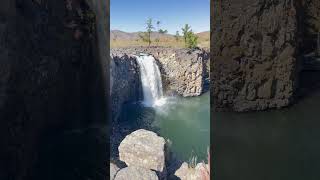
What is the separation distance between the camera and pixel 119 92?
1795 centimetres

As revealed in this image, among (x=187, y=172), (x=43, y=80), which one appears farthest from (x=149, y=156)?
(x=43, y=80)

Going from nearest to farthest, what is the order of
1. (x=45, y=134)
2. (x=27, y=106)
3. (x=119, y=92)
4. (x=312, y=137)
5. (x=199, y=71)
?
(x=312, y=137), (x=27, y=106), (x=45, y=134), (x=119, y=92), (x=199, y=71)

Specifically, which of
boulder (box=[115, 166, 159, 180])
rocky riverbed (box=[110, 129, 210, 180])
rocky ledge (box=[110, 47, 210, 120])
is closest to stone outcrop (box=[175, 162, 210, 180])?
rocky riverbed (box=[110, 129, 210, 180])

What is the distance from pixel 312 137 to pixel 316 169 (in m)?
0.11

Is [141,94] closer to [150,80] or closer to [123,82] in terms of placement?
[150,80]

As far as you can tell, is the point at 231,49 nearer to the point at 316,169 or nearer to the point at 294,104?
the point at 294,104

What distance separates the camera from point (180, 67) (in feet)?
70.8

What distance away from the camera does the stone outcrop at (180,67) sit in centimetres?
2139

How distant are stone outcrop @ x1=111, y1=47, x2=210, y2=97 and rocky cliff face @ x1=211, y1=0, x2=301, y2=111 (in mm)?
19981

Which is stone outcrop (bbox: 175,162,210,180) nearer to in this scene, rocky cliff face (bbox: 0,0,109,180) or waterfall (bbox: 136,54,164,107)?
waterfall (bbox: 136,54,164,107)

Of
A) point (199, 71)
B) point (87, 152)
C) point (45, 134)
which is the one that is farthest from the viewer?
point (199, 71)

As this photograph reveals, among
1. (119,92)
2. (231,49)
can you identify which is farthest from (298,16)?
(119,92)

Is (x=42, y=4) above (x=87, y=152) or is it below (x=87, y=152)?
above

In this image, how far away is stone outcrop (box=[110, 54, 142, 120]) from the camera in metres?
17.1
